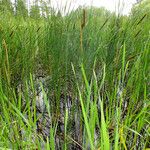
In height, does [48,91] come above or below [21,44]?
below

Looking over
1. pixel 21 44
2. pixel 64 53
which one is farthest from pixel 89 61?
pixel 21 44

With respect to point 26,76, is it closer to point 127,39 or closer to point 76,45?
point 76,45

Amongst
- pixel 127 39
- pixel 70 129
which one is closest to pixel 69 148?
pixel 70 129

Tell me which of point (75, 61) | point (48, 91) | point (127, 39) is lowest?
Answer: point (48, 91)

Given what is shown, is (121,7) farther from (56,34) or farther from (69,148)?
(69,148)

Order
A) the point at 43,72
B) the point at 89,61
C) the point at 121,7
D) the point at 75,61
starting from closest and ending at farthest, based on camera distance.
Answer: the point at 89,61 < the point at 75,61 < the point at 121,7 < the point at 43,72

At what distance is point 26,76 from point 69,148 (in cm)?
44

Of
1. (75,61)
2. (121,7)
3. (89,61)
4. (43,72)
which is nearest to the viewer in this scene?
(89,61)

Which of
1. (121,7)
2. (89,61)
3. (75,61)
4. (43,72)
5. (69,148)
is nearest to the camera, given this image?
(69,148)

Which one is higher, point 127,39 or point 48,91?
point 127,39

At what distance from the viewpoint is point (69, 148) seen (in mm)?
1134

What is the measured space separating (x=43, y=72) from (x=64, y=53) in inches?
21.8

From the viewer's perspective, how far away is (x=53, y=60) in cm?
130

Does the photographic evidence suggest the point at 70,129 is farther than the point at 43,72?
No
